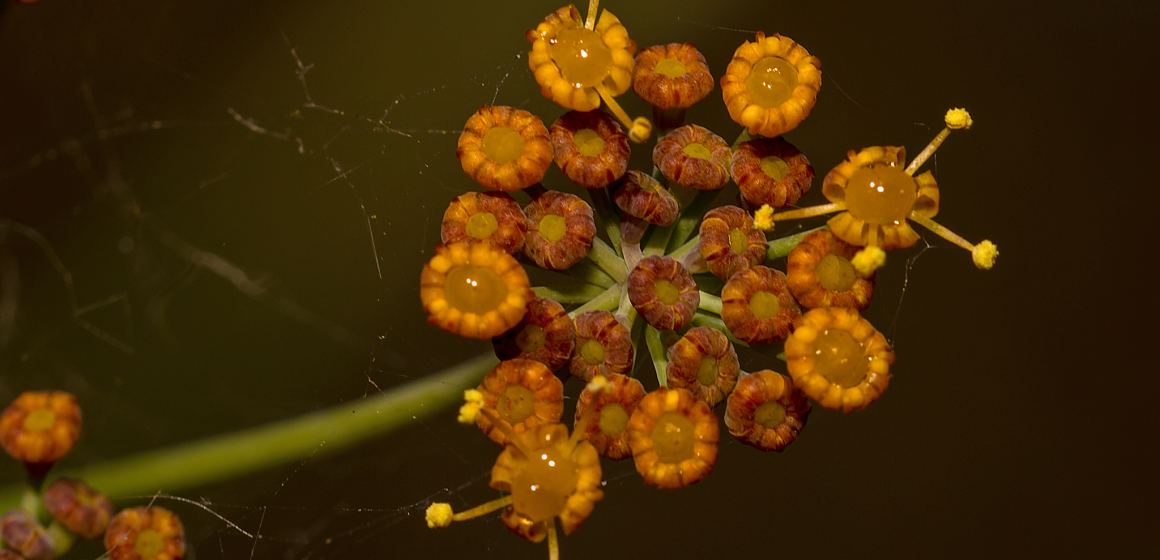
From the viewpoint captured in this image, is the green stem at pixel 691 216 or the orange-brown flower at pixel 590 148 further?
the green stem at pixel 691 216

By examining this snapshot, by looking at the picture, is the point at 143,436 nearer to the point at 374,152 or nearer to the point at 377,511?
the point at 377,511

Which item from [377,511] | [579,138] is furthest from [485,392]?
[377,511]

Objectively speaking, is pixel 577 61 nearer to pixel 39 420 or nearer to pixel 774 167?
pixel 774 167

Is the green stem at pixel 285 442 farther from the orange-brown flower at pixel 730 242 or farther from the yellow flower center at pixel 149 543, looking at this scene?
the orange-brown flower at pixel 730 242

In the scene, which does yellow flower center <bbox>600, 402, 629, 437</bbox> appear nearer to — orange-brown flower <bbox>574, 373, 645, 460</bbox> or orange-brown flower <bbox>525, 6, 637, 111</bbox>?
orange-brown flower <bbox>574, 373, 645, 460</bbox>

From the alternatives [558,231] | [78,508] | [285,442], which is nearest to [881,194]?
[558,231]

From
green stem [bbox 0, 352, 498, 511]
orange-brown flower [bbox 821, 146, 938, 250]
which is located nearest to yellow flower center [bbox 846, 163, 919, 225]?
orange-brown flower [bbox 821, 146, 938, 250]

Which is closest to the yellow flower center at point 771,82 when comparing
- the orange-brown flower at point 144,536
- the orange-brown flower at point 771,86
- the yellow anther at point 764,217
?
the orange-brown flower at point 771,86
